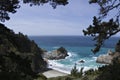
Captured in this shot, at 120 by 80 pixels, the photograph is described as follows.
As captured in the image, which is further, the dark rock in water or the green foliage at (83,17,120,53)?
the dark rock in water

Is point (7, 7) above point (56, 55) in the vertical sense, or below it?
below

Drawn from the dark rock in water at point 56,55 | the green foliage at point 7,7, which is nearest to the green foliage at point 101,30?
the green foliage at point 7,7

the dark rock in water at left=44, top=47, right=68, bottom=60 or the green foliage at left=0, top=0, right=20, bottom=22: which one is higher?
the dark rock in water at left=44, top=47, right=68, bottom=60

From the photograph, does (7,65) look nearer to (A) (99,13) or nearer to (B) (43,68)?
(A) (99,13)

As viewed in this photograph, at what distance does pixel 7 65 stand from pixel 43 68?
4360cm

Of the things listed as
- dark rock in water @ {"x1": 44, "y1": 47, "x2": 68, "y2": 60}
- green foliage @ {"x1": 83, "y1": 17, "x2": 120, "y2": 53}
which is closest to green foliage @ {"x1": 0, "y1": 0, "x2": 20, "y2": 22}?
green foliage @ {"x1": 83, "y1": 17, "x2": 120, "y2": 53}

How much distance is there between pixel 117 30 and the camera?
15.0m

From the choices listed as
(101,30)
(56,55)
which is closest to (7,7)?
(101,30)

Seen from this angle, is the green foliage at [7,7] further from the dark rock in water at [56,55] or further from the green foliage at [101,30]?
the dark rock in water at [56,55]

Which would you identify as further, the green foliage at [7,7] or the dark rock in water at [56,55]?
the dark rock in water at [56,55]

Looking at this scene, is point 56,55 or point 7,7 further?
point 56,55

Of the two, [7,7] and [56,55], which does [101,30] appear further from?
[56,55]

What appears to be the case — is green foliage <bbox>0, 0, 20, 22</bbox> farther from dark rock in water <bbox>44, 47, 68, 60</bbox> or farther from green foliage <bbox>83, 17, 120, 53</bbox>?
dark rock in water <bbox>44, 47, 68, 60</bbox>

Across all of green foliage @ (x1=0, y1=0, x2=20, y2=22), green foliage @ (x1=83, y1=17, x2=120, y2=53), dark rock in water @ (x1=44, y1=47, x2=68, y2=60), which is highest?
dark rock in water @ (x1=44, y1=47, x2=68, y2=60)
